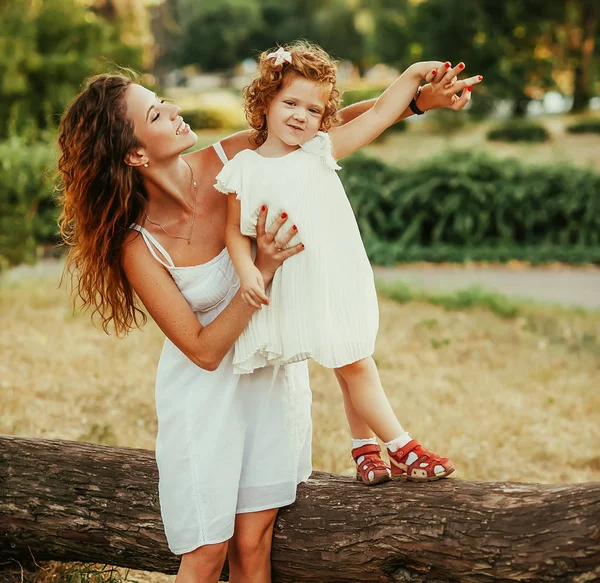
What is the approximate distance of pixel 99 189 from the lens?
8.63ft

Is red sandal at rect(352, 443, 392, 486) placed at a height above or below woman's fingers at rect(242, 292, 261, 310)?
below

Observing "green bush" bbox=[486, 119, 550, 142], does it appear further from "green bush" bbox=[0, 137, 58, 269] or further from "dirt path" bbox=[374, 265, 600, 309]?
"green bush" bbox=[0, 137, 58, 269]

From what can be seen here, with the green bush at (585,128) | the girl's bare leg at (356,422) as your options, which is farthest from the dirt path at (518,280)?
the green bush at (585,128)

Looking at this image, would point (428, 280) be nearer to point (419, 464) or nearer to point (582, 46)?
point (419, 464)

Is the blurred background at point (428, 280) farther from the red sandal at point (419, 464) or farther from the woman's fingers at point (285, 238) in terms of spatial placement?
the red sandal at point (419, 464)

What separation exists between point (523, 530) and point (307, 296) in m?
0.87

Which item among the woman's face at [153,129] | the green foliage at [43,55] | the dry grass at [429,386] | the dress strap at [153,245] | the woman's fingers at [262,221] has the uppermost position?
the green foliage at [43,55]

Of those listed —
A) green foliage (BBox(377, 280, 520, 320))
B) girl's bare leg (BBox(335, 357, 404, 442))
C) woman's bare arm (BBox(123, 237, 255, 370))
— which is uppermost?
woman's bare arm (BBox(123, 237, 255, 370))

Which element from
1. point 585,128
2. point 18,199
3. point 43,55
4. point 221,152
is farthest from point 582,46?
point 221,152

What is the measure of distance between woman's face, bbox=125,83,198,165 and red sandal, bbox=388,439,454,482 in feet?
3.66

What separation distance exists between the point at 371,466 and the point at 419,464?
0.53 feet

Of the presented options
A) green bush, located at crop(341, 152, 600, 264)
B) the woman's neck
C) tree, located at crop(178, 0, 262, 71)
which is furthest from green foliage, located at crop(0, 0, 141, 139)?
tree, located at crop(178, 0, 262, 71)

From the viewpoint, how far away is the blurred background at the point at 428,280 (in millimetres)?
5148

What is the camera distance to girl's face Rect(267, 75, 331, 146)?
2.53 meters
